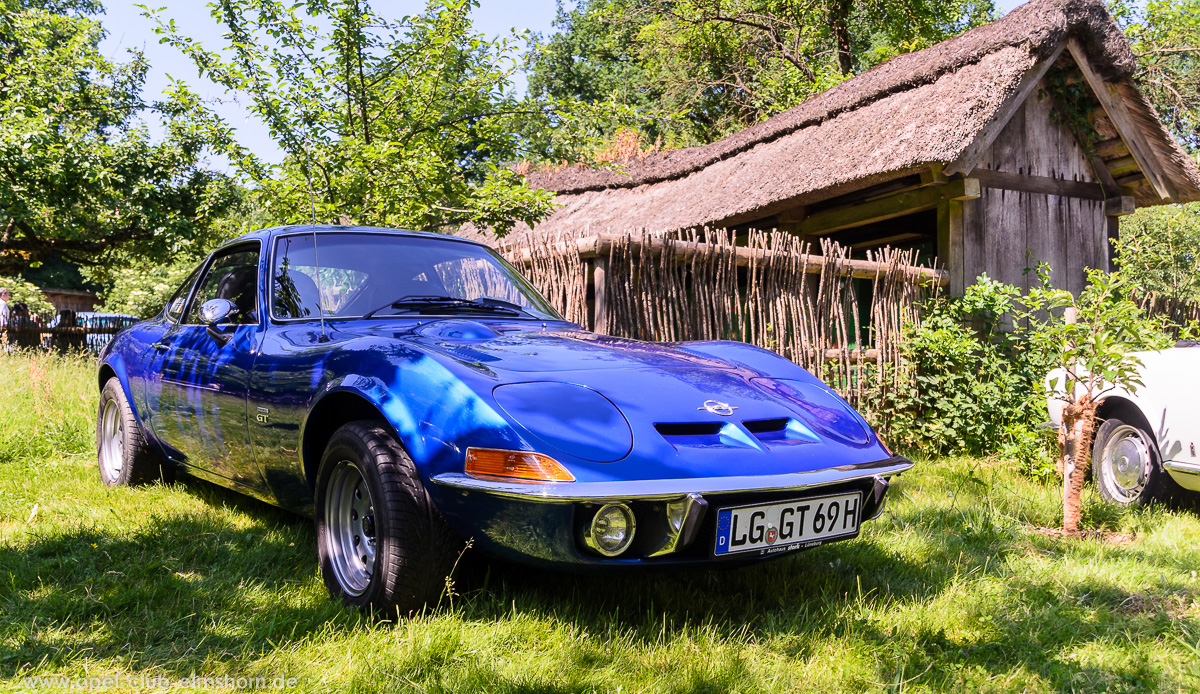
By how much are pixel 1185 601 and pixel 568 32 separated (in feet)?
114

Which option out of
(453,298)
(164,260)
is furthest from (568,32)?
(453,298)

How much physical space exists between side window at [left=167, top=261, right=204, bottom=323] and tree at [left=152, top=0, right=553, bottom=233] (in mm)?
2490

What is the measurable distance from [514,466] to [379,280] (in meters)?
1.63

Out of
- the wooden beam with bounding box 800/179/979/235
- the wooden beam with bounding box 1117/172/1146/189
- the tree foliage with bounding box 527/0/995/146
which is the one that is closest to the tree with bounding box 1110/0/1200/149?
the tree foliage with bounding box 527/0/995/146

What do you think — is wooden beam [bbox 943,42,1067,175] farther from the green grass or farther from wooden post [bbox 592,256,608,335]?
the green grass

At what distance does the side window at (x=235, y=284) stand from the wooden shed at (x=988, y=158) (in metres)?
3.72

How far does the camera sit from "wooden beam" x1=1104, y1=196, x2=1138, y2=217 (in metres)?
9.77

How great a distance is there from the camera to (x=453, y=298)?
3.73 metres

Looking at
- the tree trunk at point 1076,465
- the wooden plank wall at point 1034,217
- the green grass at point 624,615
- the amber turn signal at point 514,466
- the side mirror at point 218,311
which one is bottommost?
the green grass at point 624,615

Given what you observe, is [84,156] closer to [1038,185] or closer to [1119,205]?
[1038,185]

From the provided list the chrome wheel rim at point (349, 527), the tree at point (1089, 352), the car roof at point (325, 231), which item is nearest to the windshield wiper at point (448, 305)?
the car roof at point (325, 231)

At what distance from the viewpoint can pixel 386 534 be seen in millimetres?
2533

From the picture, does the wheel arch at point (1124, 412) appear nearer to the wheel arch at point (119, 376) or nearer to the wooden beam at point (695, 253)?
the wooden beam at point (695, 253)

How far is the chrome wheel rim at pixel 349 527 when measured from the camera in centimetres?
285
